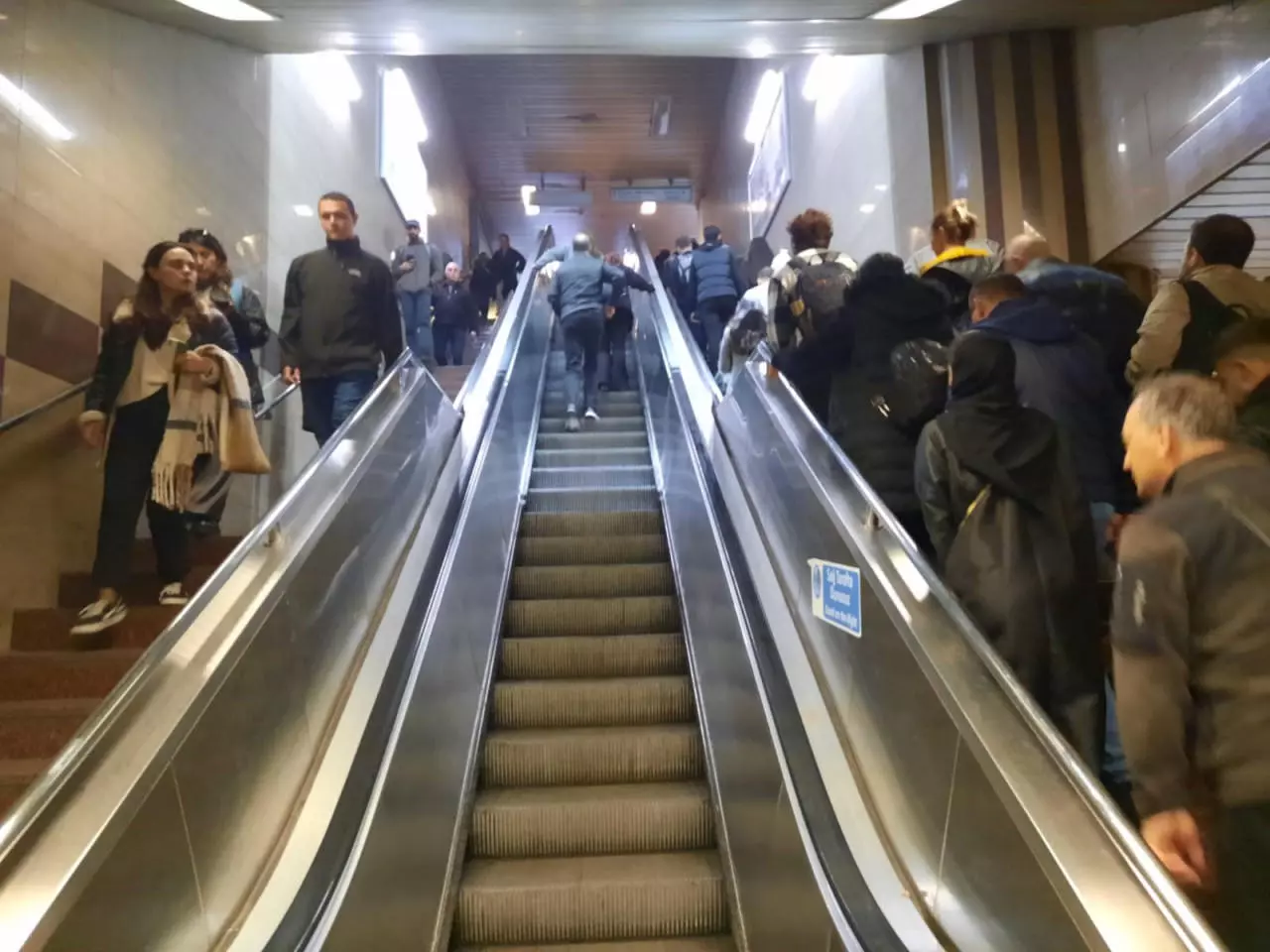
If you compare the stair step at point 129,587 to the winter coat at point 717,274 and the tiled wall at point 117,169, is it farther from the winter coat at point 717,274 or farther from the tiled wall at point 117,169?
the winter coat at point 717,274

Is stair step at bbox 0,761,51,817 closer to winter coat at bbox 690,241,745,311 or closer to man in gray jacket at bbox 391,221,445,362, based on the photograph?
man in gray jacket at bbox 391,221,445,362

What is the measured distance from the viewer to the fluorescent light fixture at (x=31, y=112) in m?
4.33

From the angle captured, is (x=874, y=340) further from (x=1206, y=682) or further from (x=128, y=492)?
(x=128, y=492)

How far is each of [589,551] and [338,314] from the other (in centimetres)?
175

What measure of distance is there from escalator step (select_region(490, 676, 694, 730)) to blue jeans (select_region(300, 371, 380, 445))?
1.64 metres

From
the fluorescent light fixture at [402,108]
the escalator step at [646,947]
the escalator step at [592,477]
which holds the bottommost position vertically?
the escalator step at [646,947]

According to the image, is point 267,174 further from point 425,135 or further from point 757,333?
point 425,135

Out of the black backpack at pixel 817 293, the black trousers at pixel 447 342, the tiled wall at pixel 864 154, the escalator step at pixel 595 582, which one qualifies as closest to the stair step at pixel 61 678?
the escalator step at pixel 595 582

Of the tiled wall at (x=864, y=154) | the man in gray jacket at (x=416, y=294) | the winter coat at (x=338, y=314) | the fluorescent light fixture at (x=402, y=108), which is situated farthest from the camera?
the fluorescent light fixture at (x=402, y=108)

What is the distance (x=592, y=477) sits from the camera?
22.5 ft

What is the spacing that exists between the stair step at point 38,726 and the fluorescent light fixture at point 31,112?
2.67 meters

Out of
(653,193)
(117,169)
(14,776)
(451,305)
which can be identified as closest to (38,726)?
(14,776)

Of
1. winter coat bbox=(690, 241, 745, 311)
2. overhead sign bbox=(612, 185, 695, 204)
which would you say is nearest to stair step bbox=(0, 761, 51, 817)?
winter coat bbox=(690, 241, 745, 311)

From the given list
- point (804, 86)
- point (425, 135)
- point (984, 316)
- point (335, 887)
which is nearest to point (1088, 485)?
point (984, 316)
